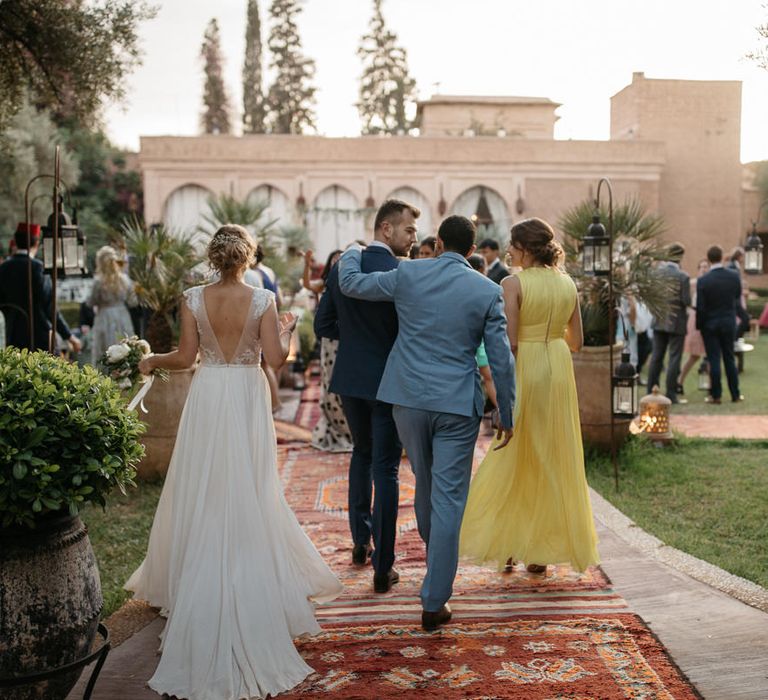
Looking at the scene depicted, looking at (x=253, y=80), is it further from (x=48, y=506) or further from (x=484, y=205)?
(x=48, y=506)

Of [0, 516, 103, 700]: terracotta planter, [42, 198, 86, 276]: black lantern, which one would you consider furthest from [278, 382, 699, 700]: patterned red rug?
[42, 198, 86, 276]: black lantern

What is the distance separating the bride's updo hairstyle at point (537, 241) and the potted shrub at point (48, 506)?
8.54ft

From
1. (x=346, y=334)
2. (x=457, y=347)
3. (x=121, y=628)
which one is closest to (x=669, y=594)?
(x=457, y=347)

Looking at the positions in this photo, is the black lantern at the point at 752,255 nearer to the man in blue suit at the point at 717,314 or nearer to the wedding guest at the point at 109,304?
the man in blue suit at the point at 717,314

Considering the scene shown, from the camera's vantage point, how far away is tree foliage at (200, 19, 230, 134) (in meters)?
54.9

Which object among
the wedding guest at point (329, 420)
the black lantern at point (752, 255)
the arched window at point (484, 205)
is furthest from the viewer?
the arched window at point (484, 205)

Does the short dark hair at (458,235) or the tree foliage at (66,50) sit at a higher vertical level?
the tree foliage at (66,50)

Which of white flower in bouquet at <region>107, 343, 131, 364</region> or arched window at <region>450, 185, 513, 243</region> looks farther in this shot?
arched window at <region>450, 185, 513, 243</region>

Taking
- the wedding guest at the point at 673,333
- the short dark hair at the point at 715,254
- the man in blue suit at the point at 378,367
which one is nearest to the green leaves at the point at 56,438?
the man in blue suit at the point at 378,367

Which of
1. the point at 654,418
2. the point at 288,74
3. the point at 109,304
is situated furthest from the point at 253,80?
the point at 654,418

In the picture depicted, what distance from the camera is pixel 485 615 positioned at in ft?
14.6

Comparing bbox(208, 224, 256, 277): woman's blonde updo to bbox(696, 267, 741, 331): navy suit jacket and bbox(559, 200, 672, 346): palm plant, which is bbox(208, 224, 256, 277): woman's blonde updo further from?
bbox(696, 267, 741, 331): navy suit jacket

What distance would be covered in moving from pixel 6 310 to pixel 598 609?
7.55m

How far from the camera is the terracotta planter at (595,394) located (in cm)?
845
